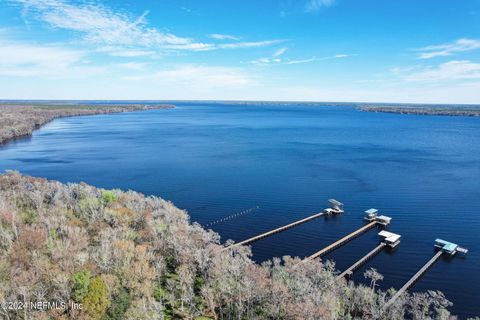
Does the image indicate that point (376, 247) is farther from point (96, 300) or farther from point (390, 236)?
point (96, 300)

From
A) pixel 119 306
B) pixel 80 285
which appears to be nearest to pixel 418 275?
pixel 119 306

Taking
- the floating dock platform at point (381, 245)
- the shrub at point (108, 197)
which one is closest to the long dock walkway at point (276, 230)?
the floating dock platform at point (381, 245)

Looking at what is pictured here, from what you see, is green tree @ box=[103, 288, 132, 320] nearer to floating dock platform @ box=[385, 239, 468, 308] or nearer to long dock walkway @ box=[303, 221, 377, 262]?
long dock walkway @ box=[303, 221, 377, 262]

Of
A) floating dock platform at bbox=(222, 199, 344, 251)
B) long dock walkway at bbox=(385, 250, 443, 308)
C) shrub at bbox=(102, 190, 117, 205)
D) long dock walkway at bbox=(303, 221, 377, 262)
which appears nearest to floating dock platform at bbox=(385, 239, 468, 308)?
long dock walkway at bbox=(385, 250, 443, 308)

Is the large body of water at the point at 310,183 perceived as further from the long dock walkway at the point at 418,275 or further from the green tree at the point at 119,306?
the green tree at the point at 119,306

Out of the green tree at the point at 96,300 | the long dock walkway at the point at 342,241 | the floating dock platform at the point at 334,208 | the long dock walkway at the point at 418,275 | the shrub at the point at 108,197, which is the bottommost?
the long dock walkway at the point at 418,275

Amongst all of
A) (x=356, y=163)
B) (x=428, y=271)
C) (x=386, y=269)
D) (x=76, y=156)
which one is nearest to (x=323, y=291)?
(x=386, y=269)

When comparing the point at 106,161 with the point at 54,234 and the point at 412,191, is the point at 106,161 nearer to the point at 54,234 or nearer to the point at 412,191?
the point at 54,234
